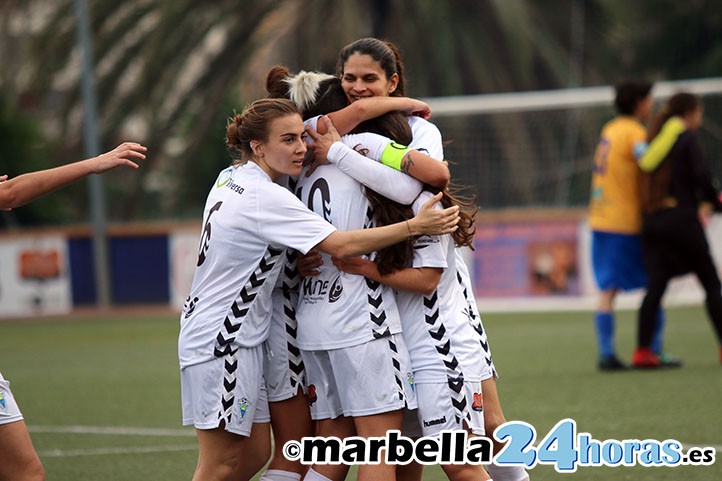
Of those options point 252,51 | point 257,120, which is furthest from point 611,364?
point 252,51

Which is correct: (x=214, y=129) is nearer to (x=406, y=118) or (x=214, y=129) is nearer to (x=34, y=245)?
(x=34, y=245)

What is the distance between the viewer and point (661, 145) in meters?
10.5

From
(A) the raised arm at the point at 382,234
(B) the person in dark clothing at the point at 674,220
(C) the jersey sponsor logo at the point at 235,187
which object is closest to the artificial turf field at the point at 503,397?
(B) the person in dark clothing at the point at 674,220

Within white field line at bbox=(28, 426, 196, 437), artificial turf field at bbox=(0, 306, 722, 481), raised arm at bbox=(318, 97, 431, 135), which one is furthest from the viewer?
white field line at bbox=(28, 426, 196, 437)

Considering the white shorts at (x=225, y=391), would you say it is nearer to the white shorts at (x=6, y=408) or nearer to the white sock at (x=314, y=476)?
the white sock at (x=314, y=476)

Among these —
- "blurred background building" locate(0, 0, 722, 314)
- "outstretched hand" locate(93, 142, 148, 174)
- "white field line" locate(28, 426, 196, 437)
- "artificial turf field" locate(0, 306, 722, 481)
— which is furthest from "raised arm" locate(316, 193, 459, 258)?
"blurred background building" locate(0, 0, 722, 314)

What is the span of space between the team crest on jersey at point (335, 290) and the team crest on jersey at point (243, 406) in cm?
53

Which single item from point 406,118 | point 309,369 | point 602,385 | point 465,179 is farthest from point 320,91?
point 465,179

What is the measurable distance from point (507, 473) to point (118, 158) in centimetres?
208

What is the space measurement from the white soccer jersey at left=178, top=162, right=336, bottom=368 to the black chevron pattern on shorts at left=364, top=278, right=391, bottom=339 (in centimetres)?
31

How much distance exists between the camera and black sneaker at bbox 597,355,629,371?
35.3 feet

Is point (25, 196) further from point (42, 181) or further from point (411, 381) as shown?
point (411, 381)

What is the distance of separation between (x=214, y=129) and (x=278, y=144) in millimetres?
21820

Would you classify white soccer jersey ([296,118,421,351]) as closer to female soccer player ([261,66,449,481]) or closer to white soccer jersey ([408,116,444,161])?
female soccer player ([261,66,449,481])
